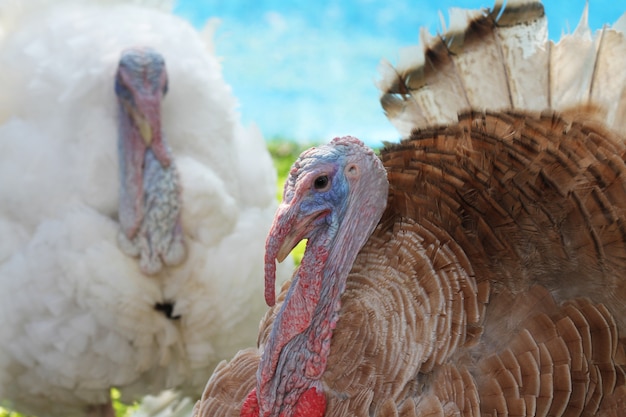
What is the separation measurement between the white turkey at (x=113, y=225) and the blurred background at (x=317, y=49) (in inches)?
235

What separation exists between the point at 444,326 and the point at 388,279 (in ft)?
0.55

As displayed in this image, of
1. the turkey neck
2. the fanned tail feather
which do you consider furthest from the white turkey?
the turkey neck

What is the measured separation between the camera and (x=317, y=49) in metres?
10.5

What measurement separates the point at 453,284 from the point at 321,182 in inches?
14.7

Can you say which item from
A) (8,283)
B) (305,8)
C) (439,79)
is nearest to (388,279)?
(439,79)

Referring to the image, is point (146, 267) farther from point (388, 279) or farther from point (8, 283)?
point (388, 279)

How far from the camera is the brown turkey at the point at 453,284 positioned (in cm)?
183

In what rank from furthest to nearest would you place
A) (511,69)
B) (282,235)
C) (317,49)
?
(317,49)
(511,69)
(282,235)

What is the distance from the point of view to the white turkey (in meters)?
2.91

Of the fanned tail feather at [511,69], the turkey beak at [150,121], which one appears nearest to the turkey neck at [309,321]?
the fanned tail feather at [511,69]

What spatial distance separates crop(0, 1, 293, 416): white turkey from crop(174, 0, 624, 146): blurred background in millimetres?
5969

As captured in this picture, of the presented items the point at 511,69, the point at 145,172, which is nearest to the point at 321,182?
the point at 511,69

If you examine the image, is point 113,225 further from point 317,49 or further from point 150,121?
point 317,49

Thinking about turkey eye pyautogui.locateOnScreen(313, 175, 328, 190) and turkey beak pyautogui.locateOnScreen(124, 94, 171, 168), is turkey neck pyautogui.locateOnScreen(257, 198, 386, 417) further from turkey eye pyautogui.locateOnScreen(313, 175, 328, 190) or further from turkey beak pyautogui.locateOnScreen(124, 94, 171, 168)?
turkey beak pyautogui.locateOnScreen(124, 94, 171, 168)
